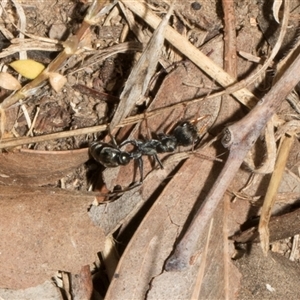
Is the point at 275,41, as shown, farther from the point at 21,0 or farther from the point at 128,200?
the point at 21,0

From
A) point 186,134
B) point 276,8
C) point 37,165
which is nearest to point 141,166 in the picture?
point 186,134

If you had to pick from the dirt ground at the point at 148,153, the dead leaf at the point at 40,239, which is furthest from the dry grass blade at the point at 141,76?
the dead leaf at the point at 40,239

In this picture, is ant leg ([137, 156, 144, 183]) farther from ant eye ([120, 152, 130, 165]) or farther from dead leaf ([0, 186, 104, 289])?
dead leaf ([0, 186, 104, 289])

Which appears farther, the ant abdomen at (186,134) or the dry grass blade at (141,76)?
the ant abdomen at (186,134)

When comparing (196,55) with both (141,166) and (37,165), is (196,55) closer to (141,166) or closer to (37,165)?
(141,166)

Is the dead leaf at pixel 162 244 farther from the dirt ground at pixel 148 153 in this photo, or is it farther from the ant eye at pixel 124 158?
the ant eye at pixel 124 158
